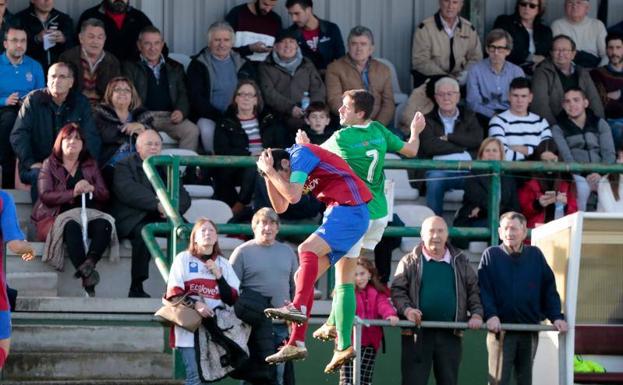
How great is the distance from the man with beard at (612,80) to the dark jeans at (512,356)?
14.9 feet

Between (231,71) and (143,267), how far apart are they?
9.73 ft

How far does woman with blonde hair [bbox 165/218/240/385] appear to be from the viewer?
13086 millimetres

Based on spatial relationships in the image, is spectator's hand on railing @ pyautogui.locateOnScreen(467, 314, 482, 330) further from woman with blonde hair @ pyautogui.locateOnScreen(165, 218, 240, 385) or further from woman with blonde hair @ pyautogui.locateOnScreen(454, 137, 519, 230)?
woman with blonde hair @ pyautogui.locateOnScreen(454, 137, 519, 230)

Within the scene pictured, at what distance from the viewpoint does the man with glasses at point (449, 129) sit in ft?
53.8

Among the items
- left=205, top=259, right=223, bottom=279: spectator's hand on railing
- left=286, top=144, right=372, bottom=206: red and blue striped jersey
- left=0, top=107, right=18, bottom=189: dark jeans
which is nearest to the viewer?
left=286, top=144, right=372, bottom=206: red and blue striped jersey

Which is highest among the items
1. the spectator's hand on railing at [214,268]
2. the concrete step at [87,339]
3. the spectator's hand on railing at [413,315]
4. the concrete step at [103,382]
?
the spectator's hand on railing at [214,268]

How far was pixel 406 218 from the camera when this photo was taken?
15562 millimetres

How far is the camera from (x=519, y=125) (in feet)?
54.5

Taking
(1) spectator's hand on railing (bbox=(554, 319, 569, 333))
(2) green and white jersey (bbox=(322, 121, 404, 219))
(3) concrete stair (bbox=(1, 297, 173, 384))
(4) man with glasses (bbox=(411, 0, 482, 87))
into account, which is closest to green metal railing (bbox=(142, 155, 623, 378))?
(3) concrete stair (bbox=(1, 297, 173, 384))

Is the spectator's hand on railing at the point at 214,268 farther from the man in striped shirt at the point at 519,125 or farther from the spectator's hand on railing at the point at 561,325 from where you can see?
the man in striped shirt at the point at 519,125

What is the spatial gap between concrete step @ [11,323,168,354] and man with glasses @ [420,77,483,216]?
343cm

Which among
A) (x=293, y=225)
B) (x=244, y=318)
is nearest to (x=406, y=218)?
(x=293, y=225)

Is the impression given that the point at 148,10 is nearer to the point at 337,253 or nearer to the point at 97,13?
the point at 97,13

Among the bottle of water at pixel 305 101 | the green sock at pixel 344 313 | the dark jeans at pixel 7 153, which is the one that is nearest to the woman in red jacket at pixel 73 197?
the dark jeans at pixel 7 153
